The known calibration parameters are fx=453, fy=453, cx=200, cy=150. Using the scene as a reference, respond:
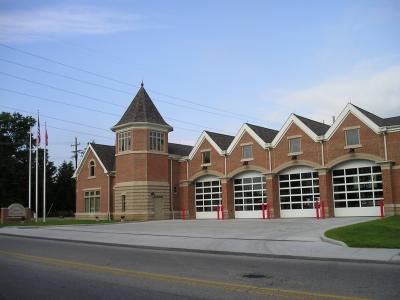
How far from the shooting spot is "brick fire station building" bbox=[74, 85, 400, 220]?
33.3 metres

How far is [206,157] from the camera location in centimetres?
4400

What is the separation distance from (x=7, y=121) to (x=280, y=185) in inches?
1837

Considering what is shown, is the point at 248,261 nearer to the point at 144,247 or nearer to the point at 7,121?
the point at 144,247

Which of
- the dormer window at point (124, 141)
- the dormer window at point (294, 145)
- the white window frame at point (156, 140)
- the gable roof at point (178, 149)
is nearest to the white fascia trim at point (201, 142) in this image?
the white window frame at point (156, 140)

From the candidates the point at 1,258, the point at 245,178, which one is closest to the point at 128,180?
the point at 245,178

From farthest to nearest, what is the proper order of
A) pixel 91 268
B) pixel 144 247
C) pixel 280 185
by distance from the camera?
pixel 280 185, pixel 144 247, pixel 91 268

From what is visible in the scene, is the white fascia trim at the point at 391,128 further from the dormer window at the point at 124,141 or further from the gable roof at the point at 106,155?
the gable roof at the point at 106,155

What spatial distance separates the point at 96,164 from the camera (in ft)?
162

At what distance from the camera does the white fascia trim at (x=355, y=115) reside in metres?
33.0

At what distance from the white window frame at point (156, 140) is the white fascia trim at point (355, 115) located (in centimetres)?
1637

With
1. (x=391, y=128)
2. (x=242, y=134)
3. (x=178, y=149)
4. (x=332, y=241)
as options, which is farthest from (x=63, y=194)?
(x=332, y=241)

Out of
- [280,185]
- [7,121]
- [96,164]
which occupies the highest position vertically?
[7,121]

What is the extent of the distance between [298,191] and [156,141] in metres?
14.7

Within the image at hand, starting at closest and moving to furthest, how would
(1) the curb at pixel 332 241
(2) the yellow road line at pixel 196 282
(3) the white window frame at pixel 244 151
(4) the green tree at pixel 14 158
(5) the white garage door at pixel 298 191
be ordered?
1. (2) the yellow road line at pixel 196 282
2. (1) the curb at pixel 332 241
3. (5) the white garage door at pixel 298 191
4. (3) the white window frame at pixel 244 151
5. (4) the green tree at pixel 14 158
